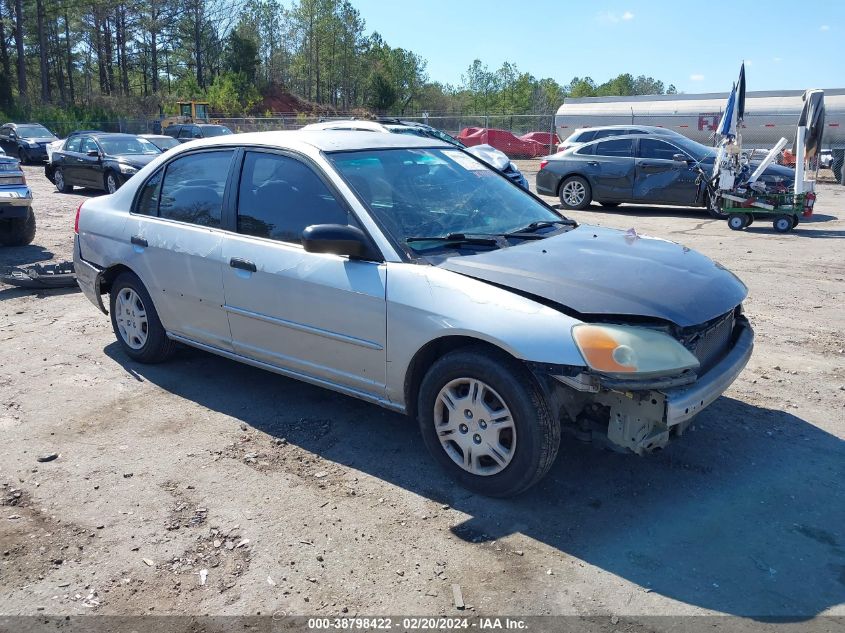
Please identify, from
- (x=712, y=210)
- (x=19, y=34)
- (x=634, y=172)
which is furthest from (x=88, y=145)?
(x=19, y=34)

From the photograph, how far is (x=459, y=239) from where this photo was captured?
4035 mm

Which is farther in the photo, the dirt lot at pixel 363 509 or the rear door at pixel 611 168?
the rear door at pixel 611 168

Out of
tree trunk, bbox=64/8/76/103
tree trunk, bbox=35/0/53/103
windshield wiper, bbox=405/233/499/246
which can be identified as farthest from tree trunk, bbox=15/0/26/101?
windshield wiper, bbox=405/233/499/246

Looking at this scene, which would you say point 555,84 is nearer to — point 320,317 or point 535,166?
point 535,166

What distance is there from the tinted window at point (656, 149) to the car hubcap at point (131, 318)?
38.7 feet

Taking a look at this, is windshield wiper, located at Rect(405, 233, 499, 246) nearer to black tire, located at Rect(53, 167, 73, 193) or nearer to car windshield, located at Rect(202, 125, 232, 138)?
black tire, located at Rect(53, 167, 73, 193)

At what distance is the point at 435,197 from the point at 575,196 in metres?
11.9

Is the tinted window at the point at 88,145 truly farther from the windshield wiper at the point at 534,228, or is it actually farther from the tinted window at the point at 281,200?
the windshield wiper at the point at 534,228

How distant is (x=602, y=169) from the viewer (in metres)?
15.0

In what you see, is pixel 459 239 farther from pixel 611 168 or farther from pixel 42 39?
pixel 42 39

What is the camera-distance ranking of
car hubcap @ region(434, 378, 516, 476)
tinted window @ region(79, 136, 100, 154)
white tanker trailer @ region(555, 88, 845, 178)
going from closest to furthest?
car hubcap @ region(434, 378, 516, 476)
tinted window @ region(79, 136, 100, 154)
white tanker trailer @ region(555, 88, 845, 178)

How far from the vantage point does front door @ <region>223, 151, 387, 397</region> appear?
12.9 feet

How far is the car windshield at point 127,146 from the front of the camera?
58.2 feet

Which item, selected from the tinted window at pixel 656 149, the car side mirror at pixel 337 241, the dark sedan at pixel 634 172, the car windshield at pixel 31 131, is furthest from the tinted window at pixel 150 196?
the car windshield at pixel 31 131
